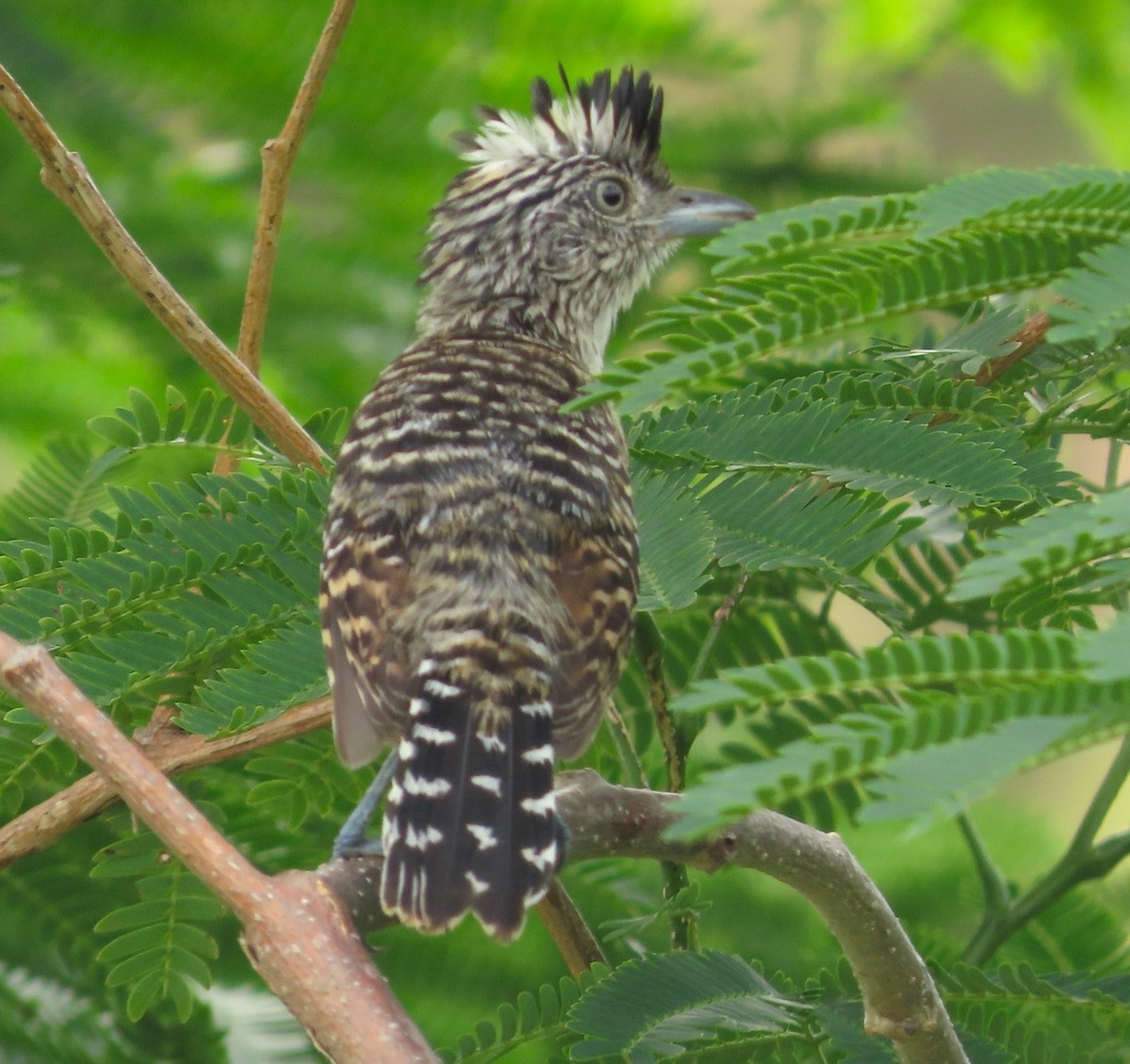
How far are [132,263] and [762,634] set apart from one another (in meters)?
1.38

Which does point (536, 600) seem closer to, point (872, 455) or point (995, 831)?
point (872, 455)

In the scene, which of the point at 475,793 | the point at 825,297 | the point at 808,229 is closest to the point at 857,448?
the point at 825,297

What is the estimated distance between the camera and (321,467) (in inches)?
114

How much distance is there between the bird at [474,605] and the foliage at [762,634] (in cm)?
9

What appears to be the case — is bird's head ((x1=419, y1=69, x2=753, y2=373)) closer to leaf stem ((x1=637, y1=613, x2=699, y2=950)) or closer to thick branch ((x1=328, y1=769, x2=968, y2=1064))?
leaf stem ((x1=637, y1=613, x2=699, y2=950))

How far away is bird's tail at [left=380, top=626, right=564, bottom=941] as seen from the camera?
2170mm

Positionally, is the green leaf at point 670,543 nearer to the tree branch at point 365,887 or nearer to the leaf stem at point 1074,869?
the tree branch at point 365,887

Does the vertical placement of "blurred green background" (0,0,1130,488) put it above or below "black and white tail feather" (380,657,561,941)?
above

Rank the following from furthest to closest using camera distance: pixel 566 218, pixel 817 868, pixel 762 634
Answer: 1. pixel 566 218
2. pixel 762 634
3. pixel 817 868

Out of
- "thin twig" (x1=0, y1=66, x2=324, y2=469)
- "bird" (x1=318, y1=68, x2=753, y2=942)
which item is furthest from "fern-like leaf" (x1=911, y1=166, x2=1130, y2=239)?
"thin twig" (x1=0, y1=66, x2=324, y2=469)

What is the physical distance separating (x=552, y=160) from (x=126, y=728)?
7.16 ft

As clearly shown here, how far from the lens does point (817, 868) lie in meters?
2.25

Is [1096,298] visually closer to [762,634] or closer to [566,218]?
[762,634]

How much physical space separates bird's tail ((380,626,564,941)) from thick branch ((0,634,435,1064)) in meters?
0.28
